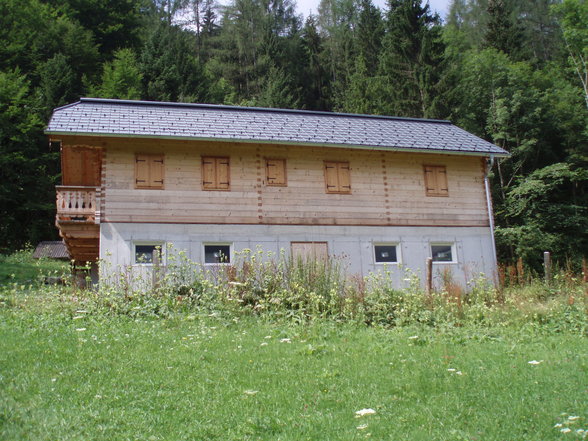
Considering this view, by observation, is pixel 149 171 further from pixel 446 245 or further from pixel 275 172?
pixel 446 245

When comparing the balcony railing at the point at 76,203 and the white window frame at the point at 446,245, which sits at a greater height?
the balcony railing at the point at 76,203

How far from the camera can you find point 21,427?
17.0 feet

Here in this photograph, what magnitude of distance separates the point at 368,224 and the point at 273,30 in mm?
35201

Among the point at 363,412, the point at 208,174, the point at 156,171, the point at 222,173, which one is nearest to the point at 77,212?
the point at 156,171

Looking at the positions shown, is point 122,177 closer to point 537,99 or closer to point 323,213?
point 323,213

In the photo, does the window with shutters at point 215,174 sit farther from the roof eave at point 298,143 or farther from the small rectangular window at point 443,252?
the small rectangular window at point 443,252

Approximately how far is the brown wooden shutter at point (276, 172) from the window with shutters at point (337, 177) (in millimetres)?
1485

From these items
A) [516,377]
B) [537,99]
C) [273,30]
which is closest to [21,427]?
[516,377]

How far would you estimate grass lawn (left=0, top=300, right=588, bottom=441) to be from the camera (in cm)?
529

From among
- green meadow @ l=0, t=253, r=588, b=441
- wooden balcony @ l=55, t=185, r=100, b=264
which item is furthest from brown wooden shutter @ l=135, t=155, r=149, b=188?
green meadow @ l=0, t=253, r=588, b=441

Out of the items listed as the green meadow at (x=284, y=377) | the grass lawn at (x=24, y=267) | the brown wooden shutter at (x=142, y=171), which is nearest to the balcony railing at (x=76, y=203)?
the brown wooden shutter at (x=142, y=171)

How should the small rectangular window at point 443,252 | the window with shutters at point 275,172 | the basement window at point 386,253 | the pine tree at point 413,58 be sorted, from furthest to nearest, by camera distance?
the pine tree at point 413,58, the small rectangular window at point 443,252, the basement window at point 386,253, the window with shutters at point 275,172

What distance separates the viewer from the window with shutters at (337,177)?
18625 millimetres

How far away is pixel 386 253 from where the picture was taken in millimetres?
18453
